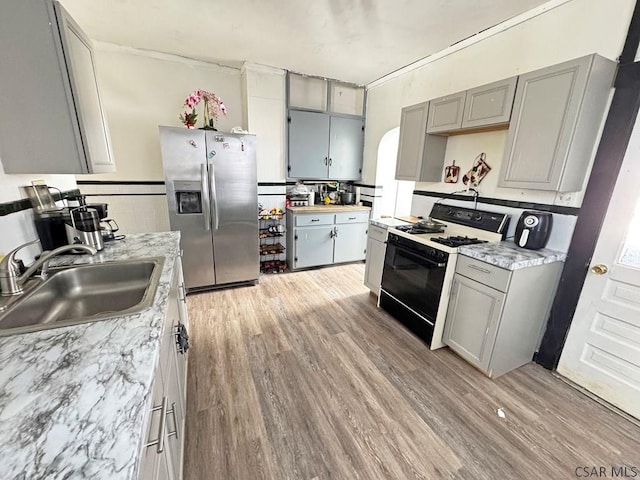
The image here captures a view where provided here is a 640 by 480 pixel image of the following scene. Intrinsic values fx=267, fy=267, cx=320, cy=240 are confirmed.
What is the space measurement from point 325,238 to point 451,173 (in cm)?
179

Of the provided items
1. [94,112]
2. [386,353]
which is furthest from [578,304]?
[94,112]

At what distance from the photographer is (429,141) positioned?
8.52ft

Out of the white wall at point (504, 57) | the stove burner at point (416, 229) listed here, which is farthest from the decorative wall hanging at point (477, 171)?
the stove burner at point (416, 229)

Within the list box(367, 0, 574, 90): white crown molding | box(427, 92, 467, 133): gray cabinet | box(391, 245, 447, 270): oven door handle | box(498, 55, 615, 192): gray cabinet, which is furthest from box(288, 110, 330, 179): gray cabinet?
box(498, 55, 615, 192): gray cabinet

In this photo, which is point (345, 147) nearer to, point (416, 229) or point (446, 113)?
point (446, 113)

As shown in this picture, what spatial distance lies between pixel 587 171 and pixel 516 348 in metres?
1.32

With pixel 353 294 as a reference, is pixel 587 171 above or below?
above

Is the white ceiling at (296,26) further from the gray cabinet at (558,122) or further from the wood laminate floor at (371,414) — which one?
the wood laminate floor at (371,414)

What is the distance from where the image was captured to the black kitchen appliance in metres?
1.91

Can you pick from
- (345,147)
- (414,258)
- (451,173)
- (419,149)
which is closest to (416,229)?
(414,258)

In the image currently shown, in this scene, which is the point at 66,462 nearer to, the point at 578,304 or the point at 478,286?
the point at 478,286

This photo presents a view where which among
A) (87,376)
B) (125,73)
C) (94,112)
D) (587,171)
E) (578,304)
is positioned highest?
(125,73)

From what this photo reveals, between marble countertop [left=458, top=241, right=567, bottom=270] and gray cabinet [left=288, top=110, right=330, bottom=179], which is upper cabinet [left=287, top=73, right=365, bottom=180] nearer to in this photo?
gray cabinet [left=288, top=110, right=330, bottom=179]

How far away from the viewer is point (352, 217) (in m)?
3.89
